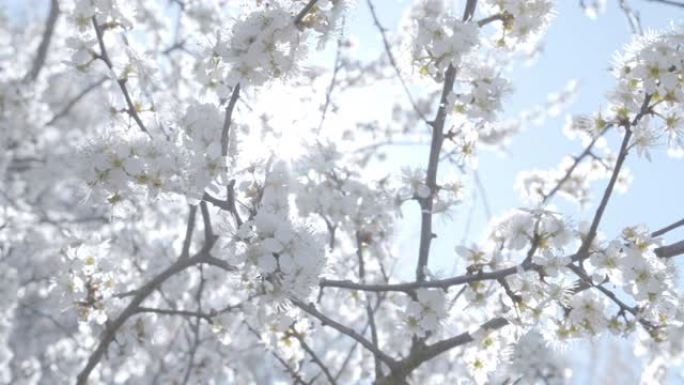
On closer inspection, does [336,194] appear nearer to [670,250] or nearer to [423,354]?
[423,354]

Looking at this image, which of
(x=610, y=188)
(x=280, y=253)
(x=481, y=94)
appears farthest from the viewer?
(x=481, y=94)

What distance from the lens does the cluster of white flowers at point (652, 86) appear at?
207 centimetres

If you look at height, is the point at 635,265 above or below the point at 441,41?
below

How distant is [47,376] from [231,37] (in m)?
5.53

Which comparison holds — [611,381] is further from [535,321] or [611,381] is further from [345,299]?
[535,321]

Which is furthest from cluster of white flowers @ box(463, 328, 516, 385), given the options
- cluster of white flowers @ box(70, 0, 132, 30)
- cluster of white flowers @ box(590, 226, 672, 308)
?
cluster of white flowers @ box(70, 0, 132, 30)

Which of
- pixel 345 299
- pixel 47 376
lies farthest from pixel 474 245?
pixel 47 376

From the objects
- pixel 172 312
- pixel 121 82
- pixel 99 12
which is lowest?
pixel 172 312

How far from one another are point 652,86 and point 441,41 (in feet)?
2.37

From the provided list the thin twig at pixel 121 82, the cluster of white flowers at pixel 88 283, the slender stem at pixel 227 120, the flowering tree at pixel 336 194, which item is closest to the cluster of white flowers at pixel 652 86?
the flowering tree at pixel 336 194

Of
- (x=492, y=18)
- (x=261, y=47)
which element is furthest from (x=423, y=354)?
(x=492, y=18)

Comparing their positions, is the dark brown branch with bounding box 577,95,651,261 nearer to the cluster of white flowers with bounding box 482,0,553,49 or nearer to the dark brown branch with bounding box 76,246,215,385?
the cluster of white flowers with bounding box 482,0,553,49

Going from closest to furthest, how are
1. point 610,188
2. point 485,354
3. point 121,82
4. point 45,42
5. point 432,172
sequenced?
point 610,188 → point 121,82 → point 485,354 → point 432,172 → point 45,42

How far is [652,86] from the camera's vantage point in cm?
208
